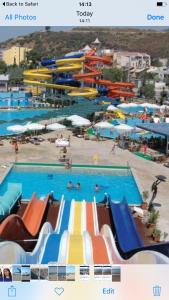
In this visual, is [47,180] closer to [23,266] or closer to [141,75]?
[23,266]

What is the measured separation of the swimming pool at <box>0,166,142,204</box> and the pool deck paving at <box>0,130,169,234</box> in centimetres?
19

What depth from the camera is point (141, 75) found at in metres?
29.9

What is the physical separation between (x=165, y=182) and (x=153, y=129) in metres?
3.33

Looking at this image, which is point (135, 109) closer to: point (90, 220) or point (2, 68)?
point (2, 68)

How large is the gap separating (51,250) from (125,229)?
2.02 metres

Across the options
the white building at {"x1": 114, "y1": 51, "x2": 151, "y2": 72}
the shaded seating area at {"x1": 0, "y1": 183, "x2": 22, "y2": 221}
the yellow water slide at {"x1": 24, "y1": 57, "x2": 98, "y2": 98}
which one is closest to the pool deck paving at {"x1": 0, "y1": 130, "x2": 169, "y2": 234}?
the shaded seating area at {"x1": 0, "y1": 183, "x2": 22, "y2": 221}

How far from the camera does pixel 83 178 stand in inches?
314

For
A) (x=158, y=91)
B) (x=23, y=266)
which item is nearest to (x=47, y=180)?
(x=23, y=266)

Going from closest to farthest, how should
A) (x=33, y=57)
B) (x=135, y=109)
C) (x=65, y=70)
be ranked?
(x=65, y=70) → (x=135, y=109) → (x=33, y=57)

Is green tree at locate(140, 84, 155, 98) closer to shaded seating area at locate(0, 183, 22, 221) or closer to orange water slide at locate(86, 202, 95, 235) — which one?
shaded seating area at locate(0, 183, 22, 221)

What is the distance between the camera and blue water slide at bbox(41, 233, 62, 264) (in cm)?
218
